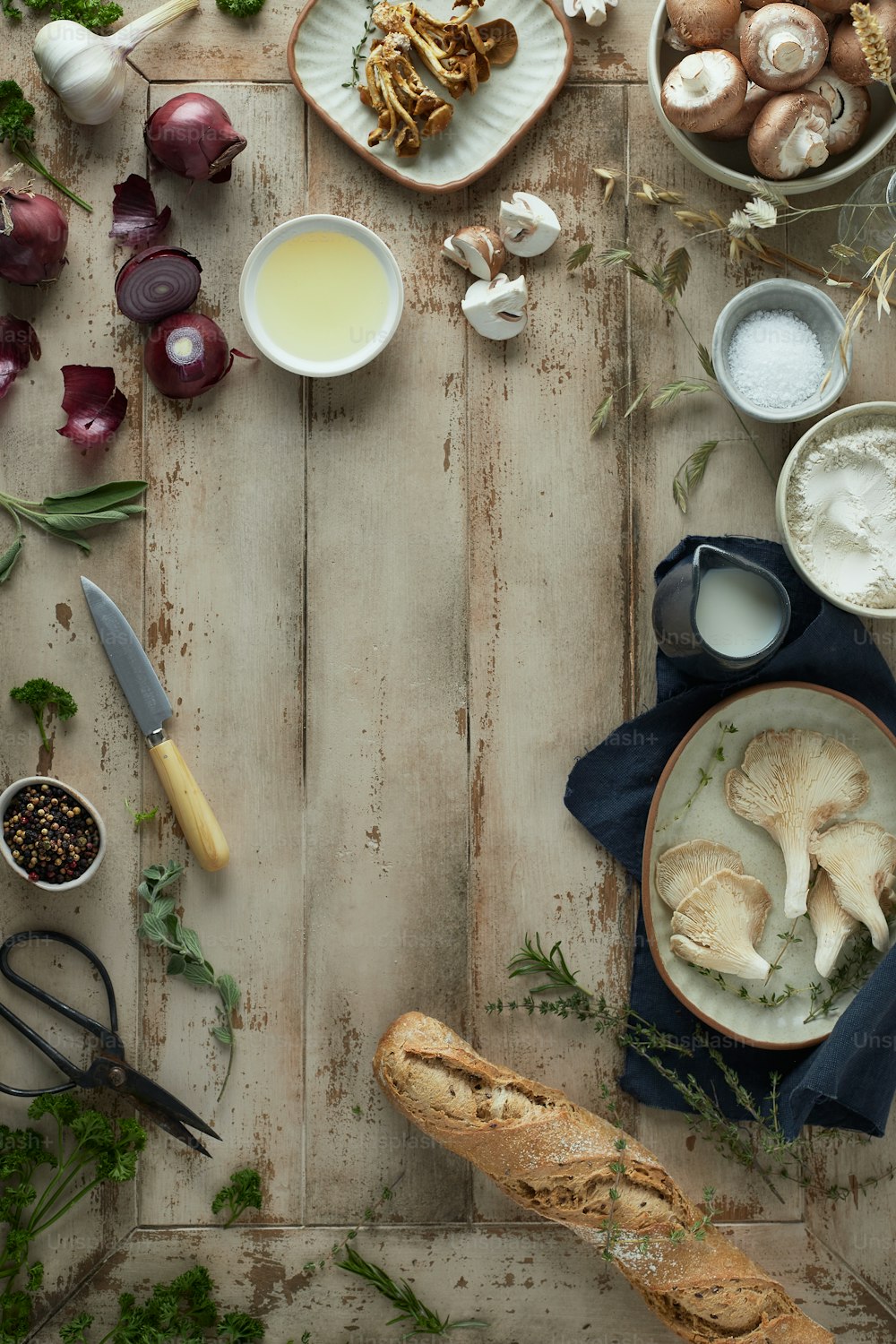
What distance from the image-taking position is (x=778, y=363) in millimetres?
1481

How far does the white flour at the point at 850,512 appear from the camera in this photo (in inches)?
57.1

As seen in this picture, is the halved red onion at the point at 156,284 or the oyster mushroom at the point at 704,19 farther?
the halved red onion at the point at 156,284

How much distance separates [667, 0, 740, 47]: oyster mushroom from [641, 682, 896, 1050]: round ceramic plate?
2.99ft

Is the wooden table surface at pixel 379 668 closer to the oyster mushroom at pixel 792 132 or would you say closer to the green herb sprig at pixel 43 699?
the green herb sprig at pixel 43 699

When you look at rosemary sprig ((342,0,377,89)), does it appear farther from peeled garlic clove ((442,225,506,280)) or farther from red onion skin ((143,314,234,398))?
red onion skin ((143,314,234,398))

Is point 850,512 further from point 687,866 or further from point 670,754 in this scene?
point 687,866

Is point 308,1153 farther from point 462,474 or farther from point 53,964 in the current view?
point 462,474

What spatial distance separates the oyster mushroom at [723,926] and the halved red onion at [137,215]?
1279 mm

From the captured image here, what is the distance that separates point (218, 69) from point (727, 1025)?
5.36ft

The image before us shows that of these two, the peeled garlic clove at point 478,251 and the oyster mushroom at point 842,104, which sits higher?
the oyster mushroom at point 842,104

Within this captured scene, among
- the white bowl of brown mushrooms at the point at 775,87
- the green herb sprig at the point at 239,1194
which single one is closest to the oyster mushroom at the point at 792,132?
A: the white bowl of brown mushrooms at the point at 775,87

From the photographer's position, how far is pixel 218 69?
1551 millimetres

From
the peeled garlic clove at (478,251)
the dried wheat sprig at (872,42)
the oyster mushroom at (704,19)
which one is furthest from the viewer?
the peeled garlic clove at (478,251)

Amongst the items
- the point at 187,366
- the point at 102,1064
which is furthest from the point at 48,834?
the point at 187,366
